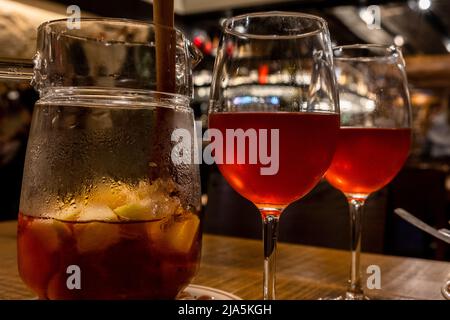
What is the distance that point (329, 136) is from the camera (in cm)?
56

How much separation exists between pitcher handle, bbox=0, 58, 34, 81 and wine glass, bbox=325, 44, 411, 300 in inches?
16.7

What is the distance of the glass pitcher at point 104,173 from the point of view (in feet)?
1.56

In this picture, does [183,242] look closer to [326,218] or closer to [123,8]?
[326,218]

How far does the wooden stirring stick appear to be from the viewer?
50cm

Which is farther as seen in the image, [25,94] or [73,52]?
[25,94]

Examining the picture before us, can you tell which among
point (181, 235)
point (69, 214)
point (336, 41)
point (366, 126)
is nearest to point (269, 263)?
point (181, 235)

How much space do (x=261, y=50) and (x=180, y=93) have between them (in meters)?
0.10

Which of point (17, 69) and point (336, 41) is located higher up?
point (336, 41)

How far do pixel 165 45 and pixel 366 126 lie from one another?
14.8 inches

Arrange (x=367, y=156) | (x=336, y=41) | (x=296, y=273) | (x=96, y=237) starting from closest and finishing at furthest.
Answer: (x=96, y=237) < (x=367, y=156) < (x=296, y=273) < (x=336, y=41)

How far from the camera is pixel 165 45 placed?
1.66 feet

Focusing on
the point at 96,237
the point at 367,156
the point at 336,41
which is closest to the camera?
the point at 96,237

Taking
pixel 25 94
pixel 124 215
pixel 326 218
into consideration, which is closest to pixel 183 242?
pixel 124 215

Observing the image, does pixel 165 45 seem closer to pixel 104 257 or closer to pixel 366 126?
pixel 104 257
